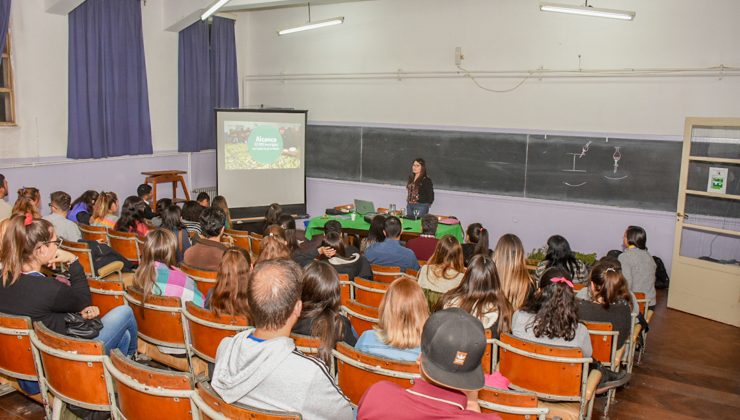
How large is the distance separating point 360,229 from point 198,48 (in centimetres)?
522

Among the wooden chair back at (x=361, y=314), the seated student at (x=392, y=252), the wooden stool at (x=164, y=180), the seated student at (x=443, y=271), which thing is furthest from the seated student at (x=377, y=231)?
the wooden stool at (x=164, y=180)

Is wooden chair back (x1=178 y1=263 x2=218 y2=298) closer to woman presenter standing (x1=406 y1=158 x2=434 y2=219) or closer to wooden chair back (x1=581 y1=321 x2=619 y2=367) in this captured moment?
wooden chair back (x1=581 y1=321 x2=619 y2=367)

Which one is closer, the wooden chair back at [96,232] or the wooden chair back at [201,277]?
the wooden chair back at [201,277]

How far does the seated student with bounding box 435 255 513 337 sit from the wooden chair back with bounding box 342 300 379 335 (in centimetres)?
48

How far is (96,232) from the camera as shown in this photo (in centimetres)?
617

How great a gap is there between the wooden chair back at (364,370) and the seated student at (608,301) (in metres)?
1.86

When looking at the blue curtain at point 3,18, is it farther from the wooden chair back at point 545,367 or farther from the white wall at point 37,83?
the wooden chair back at point 545,367

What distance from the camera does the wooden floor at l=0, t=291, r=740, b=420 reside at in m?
4.34

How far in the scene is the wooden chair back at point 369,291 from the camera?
4.49 meters

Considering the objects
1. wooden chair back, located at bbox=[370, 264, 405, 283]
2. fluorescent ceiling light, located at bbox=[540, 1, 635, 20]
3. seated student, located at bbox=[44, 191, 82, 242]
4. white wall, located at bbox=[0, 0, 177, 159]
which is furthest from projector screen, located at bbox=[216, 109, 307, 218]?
wooden chair back, located at bbox=[370, 264, 405, 283]

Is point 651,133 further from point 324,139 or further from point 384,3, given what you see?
point 324,139

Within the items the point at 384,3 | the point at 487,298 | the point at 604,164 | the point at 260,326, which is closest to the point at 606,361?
the point at 487,298

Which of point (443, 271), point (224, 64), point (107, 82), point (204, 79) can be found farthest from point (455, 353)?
point (224, 64)

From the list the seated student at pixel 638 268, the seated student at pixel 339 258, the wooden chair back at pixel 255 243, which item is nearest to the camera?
the seated student at pixel 339 258
